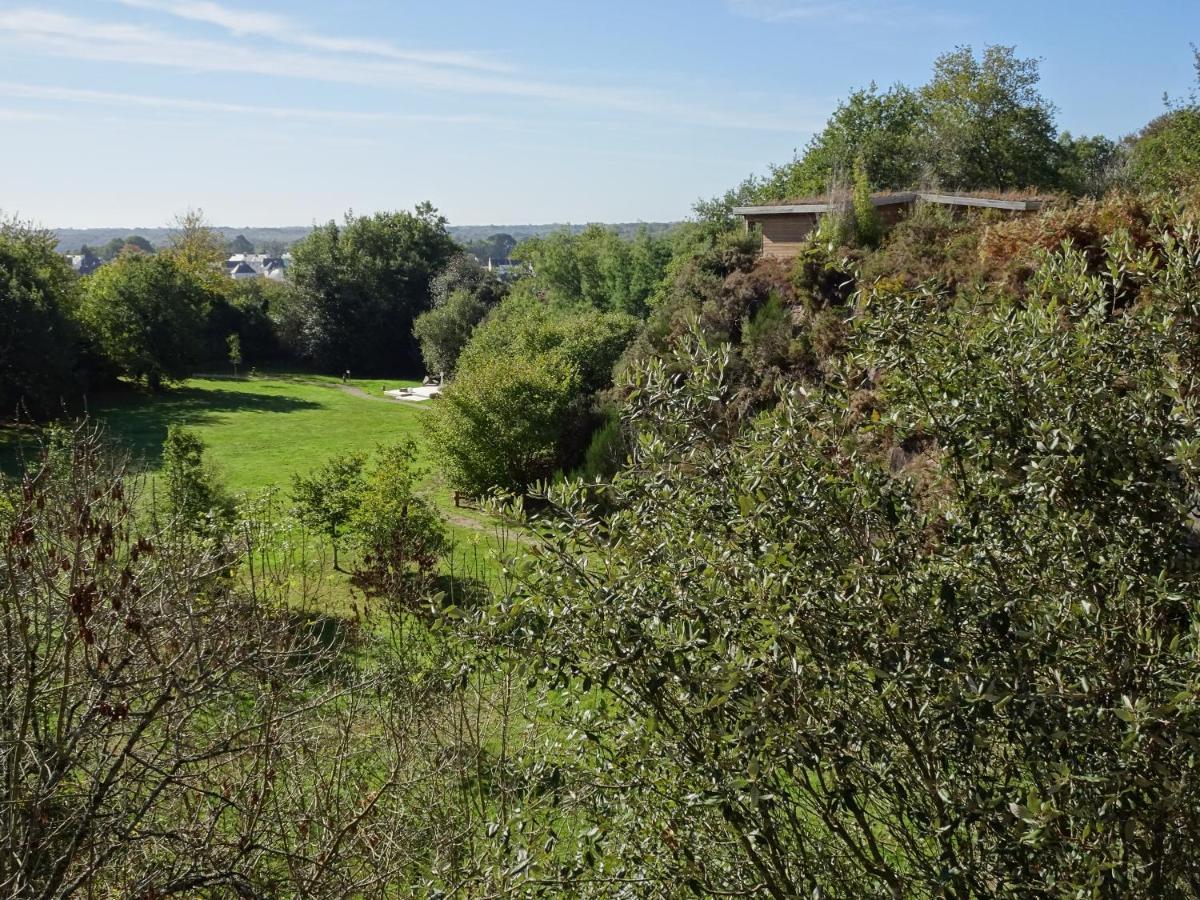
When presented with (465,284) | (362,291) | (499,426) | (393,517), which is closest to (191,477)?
(393,517)

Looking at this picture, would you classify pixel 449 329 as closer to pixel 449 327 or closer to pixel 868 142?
pixel 449 327

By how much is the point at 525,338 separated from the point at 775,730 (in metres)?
26.7

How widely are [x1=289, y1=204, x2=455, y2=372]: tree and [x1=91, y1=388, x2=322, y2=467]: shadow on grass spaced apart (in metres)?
10.2

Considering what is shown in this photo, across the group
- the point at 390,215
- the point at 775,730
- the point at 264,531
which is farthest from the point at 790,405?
the point at 390,215

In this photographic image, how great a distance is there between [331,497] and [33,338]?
23392mm

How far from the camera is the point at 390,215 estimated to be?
60.5 m

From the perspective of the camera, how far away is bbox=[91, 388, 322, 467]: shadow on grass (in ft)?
114

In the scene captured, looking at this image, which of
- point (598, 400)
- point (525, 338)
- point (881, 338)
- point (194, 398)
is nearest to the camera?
point (881, 338)

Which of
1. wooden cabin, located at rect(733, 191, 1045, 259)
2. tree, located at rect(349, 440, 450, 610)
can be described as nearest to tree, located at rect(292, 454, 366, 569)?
tree, located at rect(349, 440, 450, 610)

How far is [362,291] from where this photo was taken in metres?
55.8

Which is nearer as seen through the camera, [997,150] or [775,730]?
[775,730]

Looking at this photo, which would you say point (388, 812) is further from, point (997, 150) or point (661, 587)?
point (997, 150)

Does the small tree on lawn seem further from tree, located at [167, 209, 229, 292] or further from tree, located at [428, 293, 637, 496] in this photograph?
tree, located at [428, 293, 637, 496]

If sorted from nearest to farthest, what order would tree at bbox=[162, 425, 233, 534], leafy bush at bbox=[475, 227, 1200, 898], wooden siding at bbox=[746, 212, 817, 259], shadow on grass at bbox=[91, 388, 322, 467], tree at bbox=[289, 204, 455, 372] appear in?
leafy bush at bbox=[475, 227, 1200, 898]
tree at bbox=[162, 425, 233, 534]
wooden siding at bbox=[746, 212, 817, 259]
shadow on grass at bbox=[91, 388, 322, 467]
tree at bbox=[289, 204, 455, 372]
